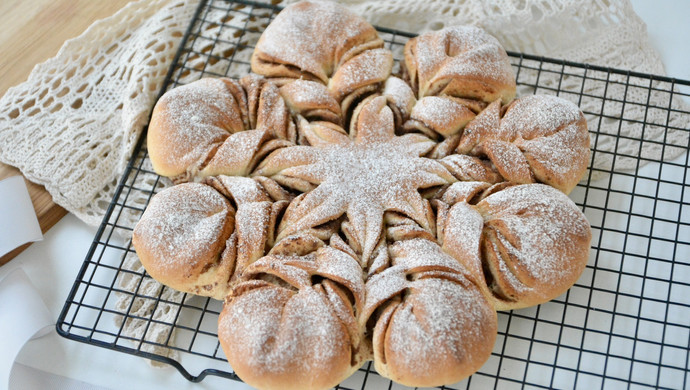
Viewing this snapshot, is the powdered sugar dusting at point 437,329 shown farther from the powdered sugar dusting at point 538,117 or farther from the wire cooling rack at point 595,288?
the powdered sugar dusting at point 538,117

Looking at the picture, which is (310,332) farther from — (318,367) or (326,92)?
(326,92)

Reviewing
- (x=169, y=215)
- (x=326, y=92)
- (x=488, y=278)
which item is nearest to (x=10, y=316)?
(x=169, y=215)

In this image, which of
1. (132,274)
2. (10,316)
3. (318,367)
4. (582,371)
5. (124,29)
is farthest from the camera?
(124,29)

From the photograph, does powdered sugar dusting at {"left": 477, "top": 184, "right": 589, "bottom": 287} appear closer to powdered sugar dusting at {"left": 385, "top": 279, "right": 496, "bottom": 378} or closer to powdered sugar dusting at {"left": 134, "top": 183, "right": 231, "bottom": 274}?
powdered sugar dusting at {"left": 385, "top": 279, "right": 496, "bottom": 378}

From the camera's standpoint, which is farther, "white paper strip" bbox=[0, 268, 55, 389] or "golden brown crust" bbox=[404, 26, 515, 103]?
"golden brown crust" bbox=[404, 26, 515, 103]

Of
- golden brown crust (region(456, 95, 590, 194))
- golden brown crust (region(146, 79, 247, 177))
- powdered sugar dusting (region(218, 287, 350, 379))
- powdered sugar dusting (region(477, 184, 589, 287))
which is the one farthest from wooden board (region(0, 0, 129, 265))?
powdered sugar dusting (region(477, 184, 589, 287))

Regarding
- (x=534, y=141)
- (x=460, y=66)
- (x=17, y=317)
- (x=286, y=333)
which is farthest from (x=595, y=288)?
(x=17, y=317)

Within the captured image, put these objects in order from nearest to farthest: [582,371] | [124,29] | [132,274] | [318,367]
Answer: [318,367] → [582,371] → [132,274] → [124,29]
